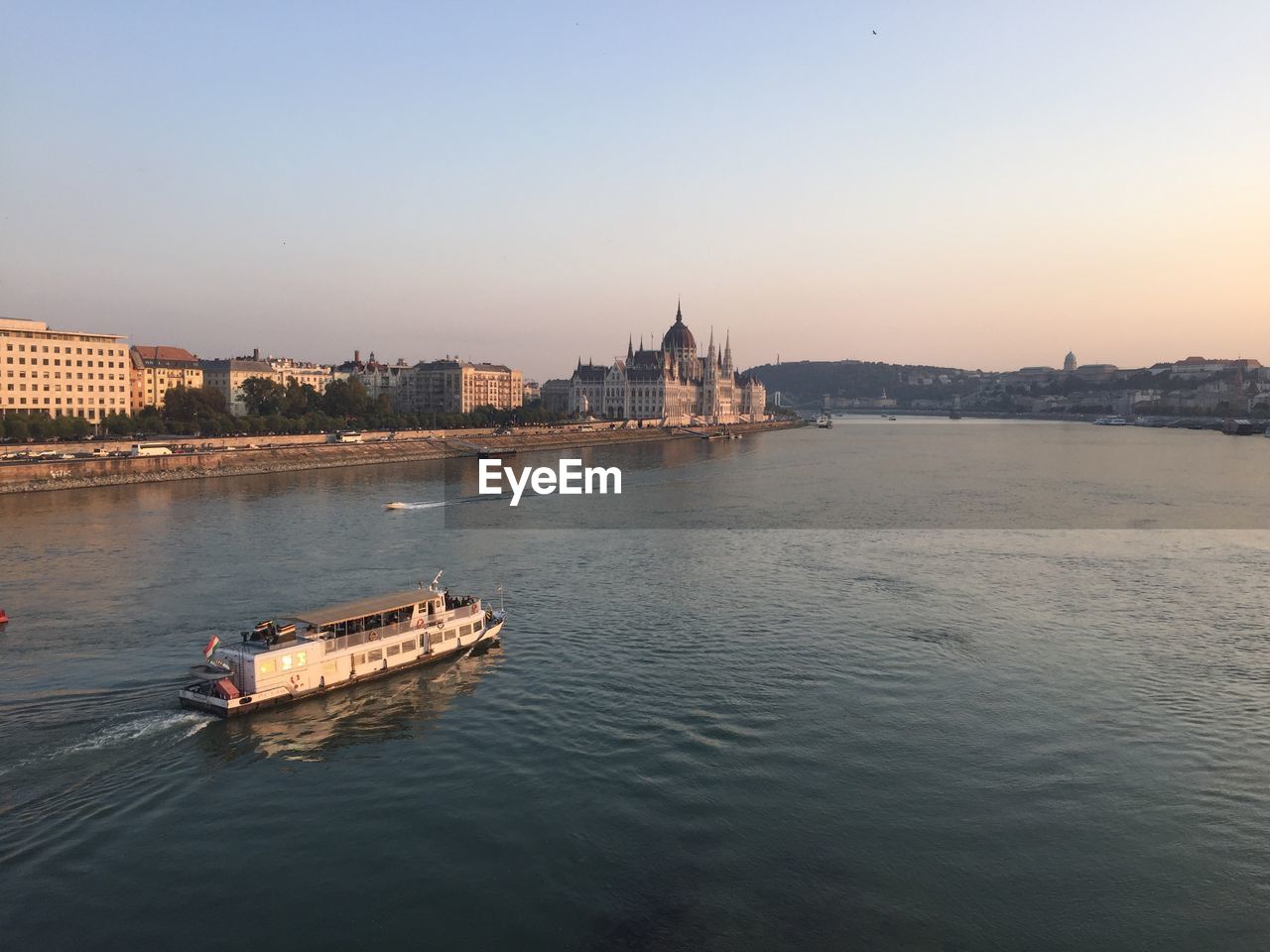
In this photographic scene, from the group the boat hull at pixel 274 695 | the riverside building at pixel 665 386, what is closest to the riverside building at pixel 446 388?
the riverside building at pixel 665 386

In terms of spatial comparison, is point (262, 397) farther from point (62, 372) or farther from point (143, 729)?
point (143, 729)

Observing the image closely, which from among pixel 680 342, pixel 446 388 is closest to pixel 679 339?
pixel 680 342

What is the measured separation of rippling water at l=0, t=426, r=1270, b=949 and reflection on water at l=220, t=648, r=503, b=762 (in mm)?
95

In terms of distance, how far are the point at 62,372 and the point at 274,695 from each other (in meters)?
72.3

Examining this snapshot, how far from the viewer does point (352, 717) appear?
60.5ft

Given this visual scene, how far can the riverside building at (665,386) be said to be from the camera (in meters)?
154

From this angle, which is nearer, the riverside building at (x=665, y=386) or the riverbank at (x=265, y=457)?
the riverbank at (x=265, y=457)

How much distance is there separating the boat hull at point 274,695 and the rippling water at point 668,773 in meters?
0.35

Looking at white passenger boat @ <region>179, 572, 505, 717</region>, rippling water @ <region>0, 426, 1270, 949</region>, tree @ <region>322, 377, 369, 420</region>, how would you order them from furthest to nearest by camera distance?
tree @ <region>322, 377, 369, 420</region>, white passenger boat @ <region>179, 572, 505, 717</region>, rippling water @ <region>0, 426, 1270, 949</region>

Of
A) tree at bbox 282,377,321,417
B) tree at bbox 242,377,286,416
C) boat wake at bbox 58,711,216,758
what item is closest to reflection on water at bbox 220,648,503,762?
boat wake at bbox 58,711,216,758

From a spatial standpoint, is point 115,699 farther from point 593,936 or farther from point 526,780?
point 593,936

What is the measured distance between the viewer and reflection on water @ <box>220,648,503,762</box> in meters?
16.9

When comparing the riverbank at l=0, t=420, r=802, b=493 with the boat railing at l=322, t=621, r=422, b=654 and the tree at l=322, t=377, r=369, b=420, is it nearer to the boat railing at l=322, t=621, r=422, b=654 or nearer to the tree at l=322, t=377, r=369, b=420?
the tree at l=322, t=377, r=369, b=420

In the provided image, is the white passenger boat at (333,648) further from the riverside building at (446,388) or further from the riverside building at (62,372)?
the riverside building at (446,388)
